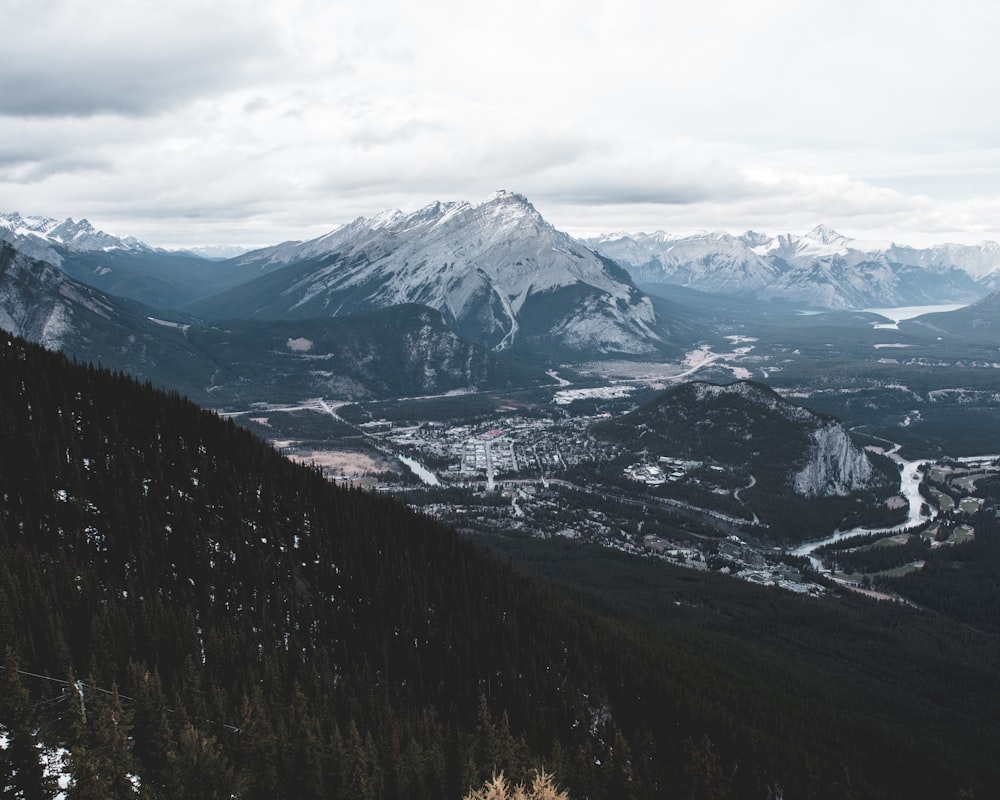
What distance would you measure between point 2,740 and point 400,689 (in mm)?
41851

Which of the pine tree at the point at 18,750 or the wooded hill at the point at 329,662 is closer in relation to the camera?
the pine tree at the point at 18,750

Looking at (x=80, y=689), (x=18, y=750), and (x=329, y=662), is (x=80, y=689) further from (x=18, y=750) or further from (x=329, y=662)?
(x=329, y=662)

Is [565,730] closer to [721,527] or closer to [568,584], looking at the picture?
[568,584]

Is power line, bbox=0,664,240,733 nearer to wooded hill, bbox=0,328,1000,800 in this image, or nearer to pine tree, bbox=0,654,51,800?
wooded hill, bbox=0,328,1000,800

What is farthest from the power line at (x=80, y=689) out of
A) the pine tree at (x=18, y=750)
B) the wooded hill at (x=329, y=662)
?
the pine tree at (x=18, y=750)

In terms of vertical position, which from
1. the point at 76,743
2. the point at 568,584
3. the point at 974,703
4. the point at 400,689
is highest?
the point at 76,743

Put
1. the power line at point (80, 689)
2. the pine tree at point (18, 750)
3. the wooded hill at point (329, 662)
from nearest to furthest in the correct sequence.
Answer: the pine tree at point (18, 750) → the power line at point (80, 689) → the wooded hill at point (329, 662)

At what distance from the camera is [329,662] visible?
261 feet

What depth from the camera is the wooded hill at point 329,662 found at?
55.2 metres

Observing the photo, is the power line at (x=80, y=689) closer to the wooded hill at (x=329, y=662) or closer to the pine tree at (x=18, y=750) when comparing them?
the wooded hill at (x=329, y=662)

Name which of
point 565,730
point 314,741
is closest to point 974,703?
point 565,730

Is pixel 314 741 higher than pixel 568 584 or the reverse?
higher

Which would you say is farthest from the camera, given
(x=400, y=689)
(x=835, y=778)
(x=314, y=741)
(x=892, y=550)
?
(x=892, y=550)

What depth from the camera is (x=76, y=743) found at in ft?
157
